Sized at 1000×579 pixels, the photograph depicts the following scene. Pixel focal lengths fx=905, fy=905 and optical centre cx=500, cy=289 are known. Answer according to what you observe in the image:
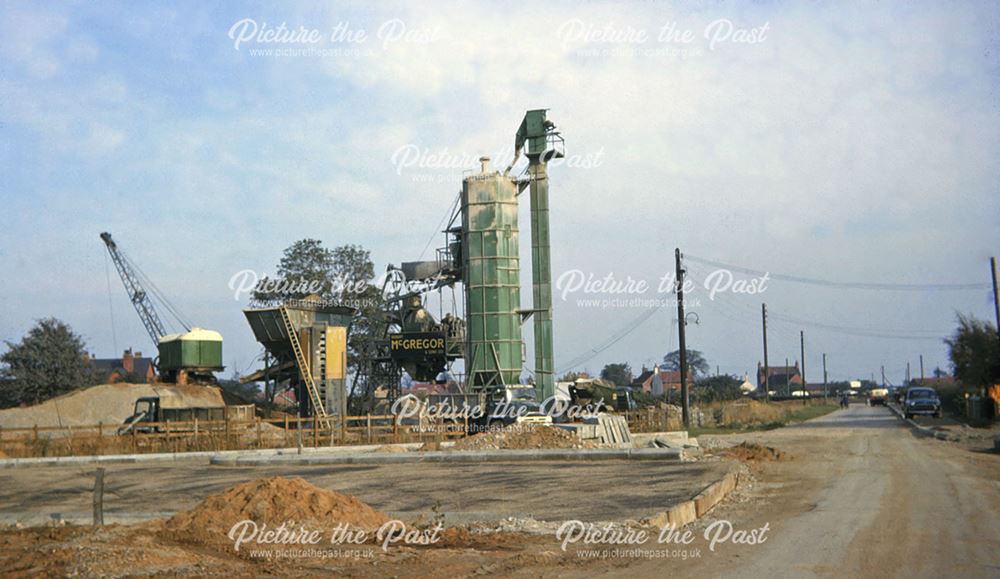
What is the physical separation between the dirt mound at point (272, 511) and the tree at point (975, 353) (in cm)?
4186

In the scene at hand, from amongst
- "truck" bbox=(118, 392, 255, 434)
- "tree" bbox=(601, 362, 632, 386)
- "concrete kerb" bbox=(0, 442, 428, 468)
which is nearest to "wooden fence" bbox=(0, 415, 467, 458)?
"truck" bbox=(118, 392, 255, 434)

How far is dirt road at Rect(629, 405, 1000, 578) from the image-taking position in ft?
33.1

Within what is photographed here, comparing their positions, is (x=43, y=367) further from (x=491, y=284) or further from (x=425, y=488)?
(x=425, y=488)

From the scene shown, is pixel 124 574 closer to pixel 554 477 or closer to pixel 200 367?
pixel 554 477

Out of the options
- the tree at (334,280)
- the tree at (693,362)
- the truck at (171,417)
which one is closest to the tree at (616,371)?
the tree at (693,362)

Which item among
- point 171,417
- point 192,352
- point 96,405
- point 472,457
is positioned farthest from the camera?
point 192,352

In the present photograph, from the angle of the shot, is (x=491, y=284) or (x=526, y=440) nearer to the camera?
(x=526, y=440)

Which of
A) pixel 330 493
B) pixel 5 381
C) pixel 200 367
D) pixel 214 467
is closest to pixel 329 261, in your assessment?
pixel 200 367

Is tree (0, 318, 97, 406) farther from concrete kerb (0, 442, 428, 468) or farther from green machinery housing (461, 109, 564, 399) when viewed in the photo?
concrete kerb (0, 442, 428, 468)

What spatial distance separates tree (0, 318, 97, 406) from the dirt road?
58736mm

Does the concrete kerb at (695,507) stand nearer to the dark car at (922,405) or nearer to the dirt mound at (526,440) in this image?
the dirt mound at (526,440)

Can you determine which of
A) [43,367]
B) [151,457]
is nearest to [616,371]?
[43,367]

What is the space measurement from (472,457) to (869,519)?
13.4 m

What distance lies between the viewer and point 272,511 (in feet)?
43.3
